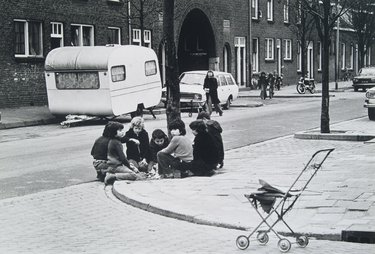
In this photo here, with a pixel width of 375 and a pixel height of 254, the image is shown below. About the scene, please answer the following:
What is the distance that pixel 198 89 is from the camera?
31391mm

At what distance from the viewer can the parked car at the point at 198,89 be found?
31.0 metres

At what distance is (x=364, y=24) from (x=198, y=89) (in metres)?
31.0

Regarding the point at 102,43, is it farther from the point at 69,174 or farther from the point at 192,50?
the point at 69,174

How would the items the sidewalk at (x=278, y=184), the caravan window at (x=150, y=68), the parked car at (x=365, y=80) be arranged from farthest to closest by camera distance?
the parked car at (x=365, y=80)
the caravan window at (x=150, y=68)
the sidewalk at (x=278, y=184)

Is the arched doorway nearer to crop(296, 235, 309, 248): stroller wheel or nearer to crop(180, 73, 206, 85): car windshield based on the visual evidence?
crop(180, 73, 206, 85): car windshield

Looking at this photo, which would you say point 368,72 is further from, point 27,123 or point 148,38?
point 27,123

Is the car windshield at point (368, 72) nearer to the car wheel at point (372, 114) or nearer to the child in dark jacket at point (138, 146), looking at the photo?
the car wheel at point (372, 114)

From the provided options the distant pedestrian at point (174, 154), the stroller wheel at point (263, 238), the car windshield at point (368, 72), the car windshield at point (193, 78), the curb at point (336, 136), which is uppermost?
the car windshield at point (193, 78)

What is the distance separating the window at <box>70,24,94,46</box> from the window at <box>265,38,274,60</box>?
22.5 metres

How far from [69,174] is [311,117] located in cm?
1542

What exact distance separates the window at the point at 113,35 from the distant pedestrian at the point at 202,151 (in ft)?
78.4

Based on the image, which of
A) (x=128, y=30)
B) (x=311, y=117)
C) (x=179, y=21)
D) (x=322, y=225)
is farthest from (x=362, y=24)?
(x=322, y=225)

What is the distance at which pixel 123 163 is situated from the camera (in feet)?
42.2

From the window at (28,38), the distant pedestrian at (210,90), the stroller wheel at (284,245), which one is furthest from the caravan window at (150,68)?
the stroller wheel at (284,245)
